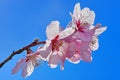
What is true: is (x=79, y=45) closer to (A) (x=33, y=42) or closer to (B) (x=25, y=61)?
(A) (x=33, y=42)

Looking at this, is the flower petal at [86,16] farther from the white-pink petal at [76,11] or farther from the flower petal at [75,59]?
the flower petal at [75,59]

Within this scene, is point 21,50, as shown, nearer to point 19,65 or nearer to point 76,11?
point 19,65

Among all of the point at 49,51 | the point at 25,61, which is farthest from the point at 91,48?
the point at 25,61

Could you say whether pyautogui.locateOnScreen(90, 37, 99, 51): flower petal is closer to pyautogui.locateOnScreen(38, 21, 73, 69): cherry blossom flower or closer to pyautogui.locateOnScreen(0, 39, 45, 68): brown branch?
pyautogui.locateOnScreen(38, 21, 73, 69): cherry blossom flower

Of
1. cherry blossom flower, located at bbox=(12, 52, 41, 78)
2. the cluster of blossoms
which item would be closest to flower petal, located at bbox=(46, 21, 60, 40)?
the cluster of blossoms

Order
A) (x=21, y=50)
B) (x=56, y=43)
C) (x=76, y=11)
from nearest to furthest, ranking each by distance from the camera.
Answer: (x=21, y=50)
(x=56, y=43)
(x=76, y=11)

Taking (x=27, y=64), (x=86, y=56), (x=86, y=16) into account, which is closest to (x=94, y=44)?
(x=86, y=56)

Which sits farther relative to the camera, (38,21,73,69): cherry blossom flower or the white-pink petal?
the white-pink petal
